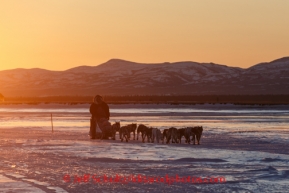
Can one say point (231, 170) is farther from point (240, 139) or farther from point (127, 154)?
point (240, 139)

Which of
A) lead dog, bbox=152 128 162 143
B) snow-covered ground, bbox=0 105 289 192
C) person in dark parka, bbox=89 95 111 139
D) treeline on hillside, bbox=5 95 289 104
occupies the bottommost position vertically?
snow-covered ground, bbox=0 105 289 192

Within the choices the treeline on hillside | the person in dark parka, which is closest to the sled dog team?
the person in dark parka

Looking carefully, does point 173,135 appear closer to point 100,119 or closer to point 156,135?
point 156,135

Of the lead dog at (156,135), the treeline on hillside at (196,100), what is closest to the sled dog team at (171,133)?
the lead dog at (156,135)

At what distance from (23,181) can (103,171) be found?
2.29 m

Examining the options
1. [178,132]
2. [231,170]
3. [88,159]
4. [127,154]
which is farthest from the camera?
[178,132]

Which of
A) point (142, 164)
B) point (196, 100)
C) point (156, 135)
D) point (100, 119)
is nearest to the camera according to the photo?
point (142, 164)

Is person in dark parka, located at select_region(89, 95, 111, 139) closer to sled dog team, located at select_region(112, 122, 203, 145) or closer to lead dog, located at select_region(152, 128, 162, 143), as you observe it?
sled dog team, located at select_region(112, 122, 203, 145)

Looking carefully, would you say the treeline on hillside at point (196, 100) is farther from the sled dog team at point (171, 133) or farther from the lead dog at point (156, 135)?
the lead dog at point (156, 135)

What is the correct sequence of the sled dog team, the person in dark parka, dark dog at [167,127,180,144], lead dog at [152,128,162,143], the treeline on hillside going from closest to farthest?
the sled dog team < dark dog at [167,127,180,144] < lead dog at [152,128,162,143] < the person in dark parka < the treeline on hillside

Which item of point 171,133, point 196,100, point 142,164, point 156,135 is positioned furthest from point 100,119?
point 196,100

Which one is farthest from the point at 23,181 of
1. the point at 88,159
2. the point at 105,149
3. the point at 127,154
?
the point at 105,149

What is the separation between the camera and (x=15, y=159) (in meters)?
17.8

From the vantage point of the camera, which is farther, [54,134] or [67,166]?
[54,134]
